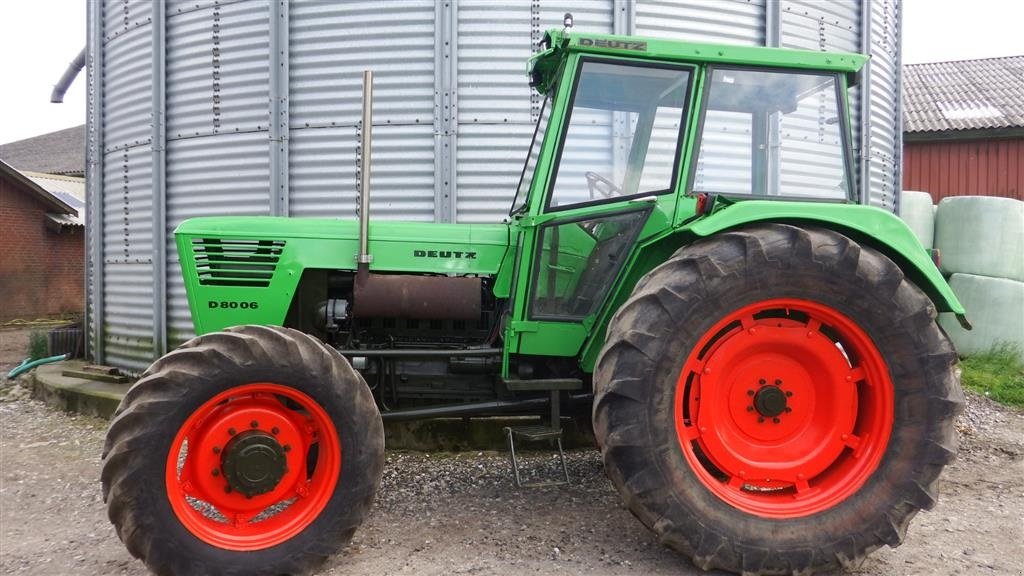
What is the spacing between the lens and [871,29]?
6.97m

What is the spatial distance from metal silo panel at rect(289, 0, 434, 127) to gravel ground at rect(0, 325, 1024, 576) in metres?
2.97

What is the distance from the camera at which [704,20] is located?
6219mm

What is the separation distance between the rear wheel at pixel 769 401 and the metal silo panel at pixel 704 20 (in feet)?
11.9

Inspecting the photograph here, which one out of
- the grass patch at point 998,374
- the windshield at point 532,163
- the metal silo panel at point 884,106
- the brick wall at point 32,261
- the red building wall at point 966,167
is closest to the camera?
the windshield at point 532,163

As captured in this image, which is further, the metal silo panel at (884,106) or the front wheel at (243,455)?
the metal silo panel at (884,106)

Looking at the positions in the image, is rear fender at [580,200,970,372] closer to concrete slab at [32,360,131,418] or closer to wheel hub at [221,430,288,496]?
wheel hub at [221,430,288,496]

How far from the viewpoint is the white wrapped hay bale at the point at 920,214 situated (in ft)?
27.7

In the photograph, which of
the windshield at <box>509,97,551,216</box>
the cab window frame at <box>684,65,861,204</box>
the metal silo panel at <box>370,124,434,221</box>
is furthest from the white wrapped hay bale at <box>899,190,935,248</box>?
the windshield at <box>509,97,551,216</box>

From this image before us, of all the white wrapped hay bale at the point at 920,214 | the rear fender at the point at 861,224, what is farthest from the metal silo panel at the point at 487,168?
the white wrapped hay bale at the point at 920,214

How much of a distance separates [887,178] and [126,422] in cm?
739

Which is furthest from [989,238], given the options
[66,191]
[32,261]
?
[66,191]

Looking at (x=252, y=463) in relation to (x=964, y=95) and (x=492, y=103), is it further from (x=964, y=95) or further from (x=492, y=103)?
(x=964, y=95)

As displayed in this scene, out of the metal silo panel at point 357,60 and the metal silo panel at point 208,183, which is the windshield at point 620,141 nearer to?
the metal silo panel at point 357,60

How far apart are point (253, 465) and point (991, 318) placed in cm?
809
